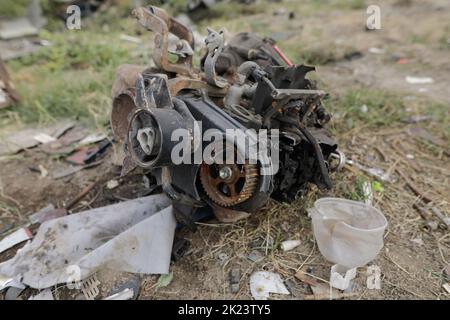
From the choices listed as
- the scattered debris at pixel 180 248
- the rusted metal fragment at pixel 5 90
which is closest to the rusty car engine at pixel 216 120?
the scattered debris at pixel 180 248

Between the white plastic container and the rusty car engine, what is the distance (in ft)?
0.52

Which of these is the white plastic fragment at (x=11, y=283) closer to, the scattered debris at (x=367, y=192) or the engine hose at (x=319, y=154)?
the engine hose at (x=319, y=154)

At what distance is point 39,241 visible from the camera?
1.97 m

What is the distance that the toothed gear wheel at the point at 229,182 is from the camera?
1582 mm

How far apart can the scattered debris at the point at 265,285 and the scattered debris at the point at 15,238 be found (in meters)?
1.41

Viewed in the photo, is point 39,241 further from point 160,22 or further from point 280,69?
point 280,69

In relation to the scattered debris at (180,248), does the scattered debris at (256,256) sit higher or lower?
lower

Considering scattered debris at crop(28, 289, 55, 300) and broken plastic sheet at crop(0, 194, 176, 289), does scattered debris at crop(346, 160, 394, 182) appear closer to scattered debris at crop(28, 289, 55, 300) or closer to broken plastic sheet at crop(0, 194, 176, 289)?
broken plastic sheet at crop(0, 194, 176, 289)

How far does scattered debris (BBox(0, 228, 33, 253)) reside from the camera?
2.11 metres

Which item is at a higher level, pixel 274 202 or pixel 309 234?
pixel 274 202

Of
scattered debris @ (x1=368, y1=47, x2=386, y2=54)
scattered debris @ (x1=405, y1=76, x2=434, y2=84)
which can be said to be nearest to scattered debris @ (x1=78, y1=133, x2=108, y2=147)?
scattered debris @ (x1=405, y1=76, x2=434, y2=84)

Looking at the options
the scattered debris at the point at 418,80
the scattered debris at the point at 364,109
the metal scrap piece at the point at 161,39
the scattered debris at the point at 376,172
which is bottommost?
the scattered debris at the point at 376,172
